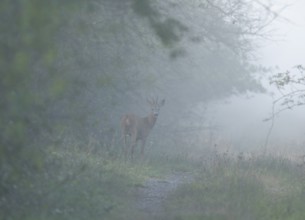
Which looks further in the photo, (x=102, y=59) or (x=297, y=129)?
(x=297, y=129)

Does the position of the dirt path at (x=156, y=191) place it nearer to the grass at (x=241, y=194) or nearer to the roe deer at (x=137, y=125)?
the grass at (x=241, y=194)

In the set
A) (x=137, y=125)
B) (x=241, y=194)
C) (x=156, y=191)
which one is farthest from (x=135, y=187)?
(x=137, y=125)

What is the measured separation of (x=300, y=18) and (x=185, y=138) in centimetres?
1678

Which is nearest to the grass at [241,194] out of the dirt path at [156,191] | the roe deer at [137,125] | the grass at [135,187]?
the grass at [135,187]

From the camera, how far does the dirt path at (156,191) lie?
45.0 feet

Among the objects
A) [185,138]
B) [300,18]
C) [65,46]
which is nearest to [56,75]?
[65,46]

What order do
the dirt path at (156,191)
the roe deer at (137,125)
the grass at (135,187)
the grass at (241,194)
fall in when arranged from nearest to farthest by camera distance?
1. the grass at (135,187)
2. the grass at (241,194)
3. the dirt path at (156,191)
4. the roe deer at (137,125)

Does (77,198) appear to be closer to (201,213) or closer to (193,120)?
(201,213)

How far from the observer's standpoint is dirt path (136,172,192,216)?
13719 millimetres

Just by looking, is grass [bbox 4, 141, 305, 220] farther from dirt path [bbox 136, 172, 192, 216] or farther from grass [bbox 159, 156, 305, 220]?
dirt path [bbox 136, 172, 192, 216]

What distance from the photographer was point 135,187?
52.2 feet

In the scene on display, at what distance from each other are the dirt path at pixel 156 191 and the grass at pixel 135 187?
0.52 ft

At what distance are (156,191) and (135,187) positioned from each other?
1.45 feet

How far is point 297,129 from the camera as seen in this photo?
44469 mm
